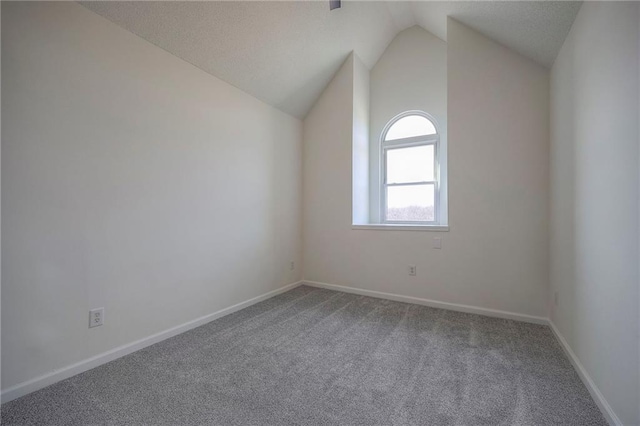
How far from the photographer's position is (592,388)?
1549 millimetres

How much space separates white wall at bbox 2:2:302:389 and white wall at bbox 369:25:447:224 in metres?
1.89

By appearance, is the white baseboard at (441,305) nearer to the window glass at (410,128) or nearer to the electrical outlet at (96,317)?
the window glass at (410,128)

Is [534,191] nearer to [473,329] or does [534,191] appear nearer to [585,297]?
[585,297]

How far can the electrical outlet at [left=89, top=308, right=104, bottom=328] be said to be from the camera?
189 cm

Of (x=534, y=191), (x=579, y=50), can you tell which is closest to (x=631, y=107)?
(x=579, y=50)

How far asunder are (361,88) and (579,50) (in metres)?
2.37

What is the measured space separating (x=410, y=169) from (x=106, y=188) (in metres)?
3.33

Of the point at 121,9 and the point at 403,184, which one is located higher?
the point at 121,9

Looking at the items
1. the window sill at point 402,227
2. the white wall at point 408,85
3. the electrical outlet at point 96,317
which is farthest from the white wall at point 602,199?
the electrical outlet at point 96,317

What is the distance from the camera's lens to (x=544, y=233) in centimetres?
261

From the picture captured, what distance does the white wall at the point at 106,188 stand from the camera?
1.61m

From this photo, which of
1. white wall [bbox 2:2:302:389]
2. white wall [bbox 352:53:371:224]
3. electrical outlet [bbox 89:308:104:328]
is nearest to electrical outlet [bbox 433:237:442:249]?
white wall [bbox 352:53:371:224]

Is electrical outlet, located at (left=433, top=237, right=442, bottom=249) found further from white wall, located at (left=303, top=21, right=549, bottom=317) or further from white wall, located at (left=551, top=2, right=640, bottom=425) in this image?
white wall, located at (left=551, top=2, right=640, bottom=425)

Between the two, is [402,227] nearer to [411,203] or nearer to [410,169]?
[411,203]
